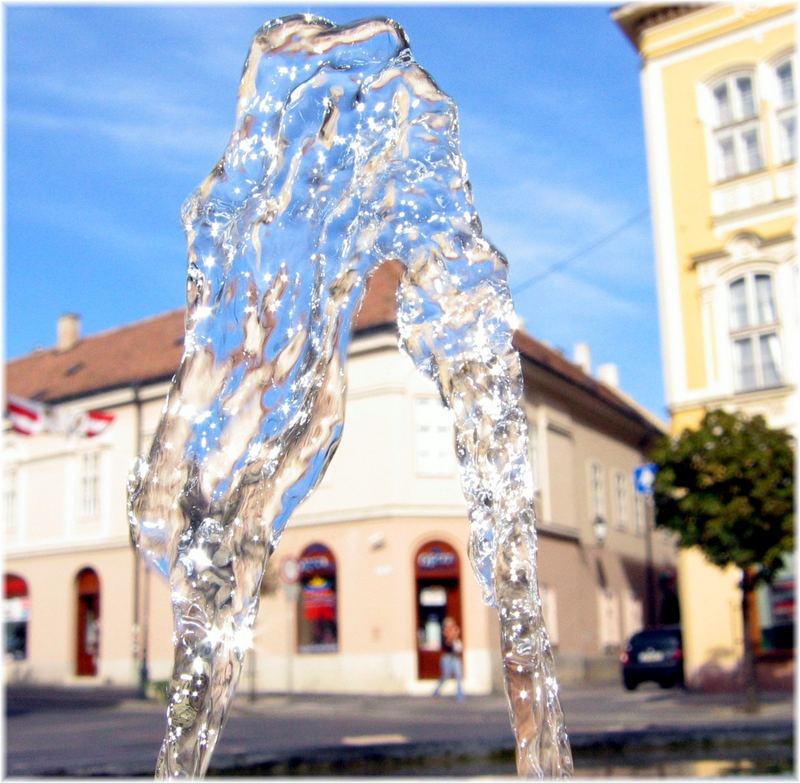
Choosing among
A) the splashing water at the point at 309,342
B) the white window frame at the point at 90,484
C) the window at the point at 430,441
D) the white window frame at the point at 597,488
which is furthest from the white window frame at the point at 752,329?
the white window frame at the point at 90,484

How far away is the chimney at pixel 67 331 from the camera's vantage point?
3734cm

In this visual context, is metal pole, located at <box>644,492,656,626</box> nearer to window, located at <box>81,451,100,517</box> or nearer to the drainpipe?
the drainpipe

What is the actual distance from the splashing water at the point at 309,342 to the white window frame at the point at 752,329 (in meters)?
15.5

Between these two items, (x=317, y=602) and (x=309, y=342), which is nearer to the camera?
(x=309, y=342)

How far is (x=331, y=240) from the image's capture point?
14.3 feet

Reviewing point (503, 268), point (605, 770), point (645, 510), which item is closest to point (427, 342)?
point (503, 268)

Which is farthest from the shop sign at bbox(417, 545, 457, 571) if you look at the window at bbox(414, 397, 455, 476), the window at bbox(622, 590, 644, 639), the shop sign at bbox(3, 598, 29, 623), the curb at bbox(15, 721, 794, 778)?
the curb at bbox(15, 721, 794, 778)

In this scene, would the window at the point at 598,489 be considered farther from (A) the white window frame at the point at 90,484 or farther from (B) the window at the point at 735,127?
(A) the white window frame at the point at 90,484

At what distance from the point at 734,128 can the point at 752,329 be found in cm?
378

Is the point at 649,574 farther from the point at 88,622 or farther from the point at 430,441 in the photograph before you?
the point at 88,622

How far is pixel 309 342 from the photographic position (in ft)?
13.5

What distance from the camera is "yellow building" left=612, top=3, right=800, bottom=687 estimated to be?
19.1 metres

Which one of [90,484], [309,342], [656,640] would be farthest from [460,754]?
[90,484]

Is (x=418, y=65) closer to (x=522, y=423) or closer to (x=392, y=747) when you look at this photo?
(x=522, y=423)
